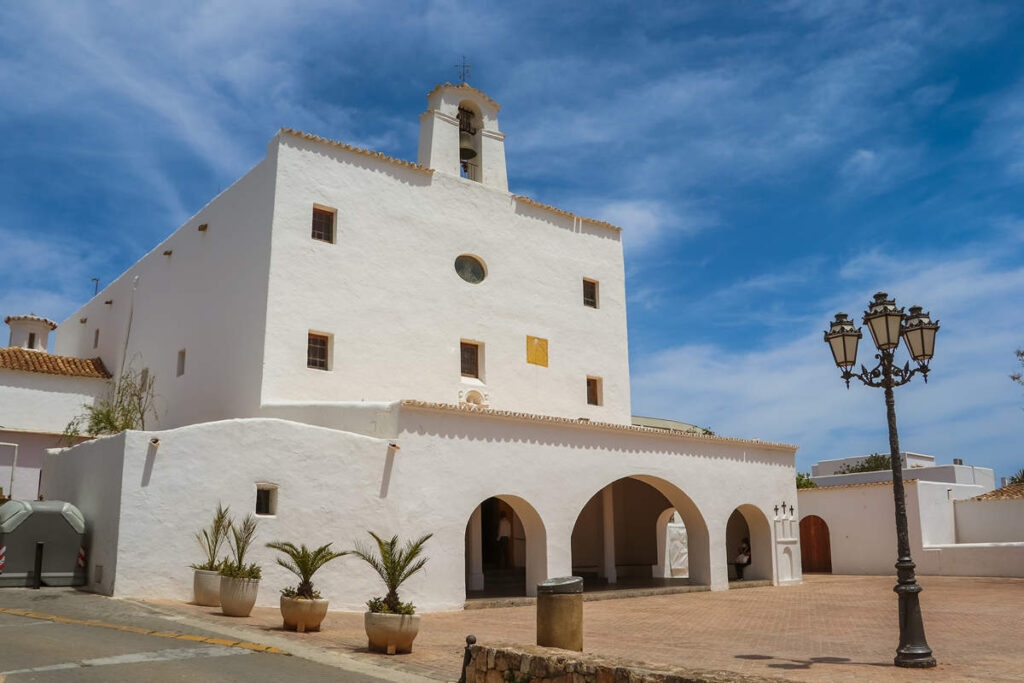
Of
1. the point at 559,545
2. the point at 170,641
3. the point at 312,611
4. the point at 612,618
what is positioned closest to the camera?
the point at 170,641

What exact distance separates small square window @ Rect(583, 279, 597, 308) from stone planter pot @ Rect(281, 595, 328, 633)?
15.6m

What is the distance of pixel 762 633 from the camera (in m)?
14.2

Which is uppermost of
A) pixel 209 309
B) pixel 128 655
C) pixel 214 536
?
pixel 209 309

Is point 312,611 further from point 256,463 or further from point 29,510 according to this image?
point 29,510

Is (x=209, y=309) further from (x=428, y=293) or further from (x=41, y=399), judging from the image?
(x=41, y=399)

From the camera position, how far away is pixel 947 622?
49.9ft

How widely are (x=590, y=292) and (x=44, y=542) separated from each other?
54.3 ft

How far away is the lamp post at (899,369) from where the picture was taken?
10.5 meters

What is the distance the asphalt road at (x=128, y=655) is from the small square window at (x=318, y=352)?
28.1ft

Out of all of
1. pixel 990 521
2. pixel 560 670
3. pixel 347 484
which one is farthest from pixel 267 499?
pixel 990 521

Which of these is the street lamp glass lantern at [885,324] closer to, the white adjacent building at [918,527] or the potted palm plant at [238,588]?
the potted palm plant at [238,588]

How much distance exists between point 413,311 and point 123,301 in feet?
40.2

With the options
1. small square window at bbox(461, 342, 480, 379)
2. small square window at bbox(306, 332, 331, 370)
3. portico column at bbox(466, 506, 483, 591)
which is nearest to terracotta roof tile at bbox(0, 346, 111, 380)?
small square window at bbox(306, 332, 331, 370)

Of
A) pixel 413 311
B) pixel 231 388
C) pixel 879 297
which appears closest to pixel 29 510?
pixel 231 388
